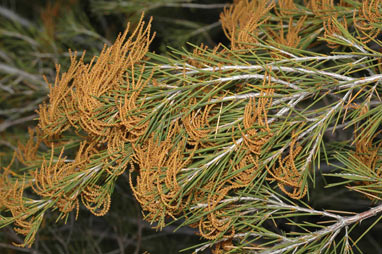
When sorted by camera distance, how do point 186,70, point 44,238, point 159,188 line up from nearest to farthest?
point 159,188, point 186,70, point 44,238

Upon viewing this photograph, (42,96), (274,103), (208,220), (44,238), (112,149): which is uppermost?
(274,103)

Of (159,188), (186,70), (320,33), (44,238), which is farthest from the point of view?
(44,238)

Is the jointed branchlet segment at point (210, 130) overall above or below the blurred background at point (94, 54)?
above

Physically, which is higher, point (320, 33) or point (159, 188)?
point (320, 33)

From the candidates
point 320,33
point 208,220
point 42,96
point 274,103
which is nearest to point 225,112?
point 274,103

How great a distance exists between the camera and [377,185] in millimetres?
750

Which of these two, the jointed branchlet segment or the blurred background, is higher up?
the jointed branchlet segment

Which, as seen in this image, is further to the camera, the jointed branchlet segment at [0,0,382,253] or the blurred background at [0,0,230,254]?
the blurred background at [0,0,230,254]

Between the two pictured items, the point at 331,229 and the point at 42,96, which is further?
the point at 42,96

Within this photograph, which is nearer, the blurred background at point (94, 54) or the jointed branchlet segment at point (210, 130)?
the jointed branchlet segment at point (210, 130)

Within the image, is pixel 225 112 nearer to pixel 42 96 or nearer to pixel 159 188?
pixel 159 188

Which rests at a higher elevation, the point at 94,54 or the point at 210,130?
the point at 210,130

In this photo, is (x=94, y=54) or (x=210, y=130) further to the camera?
(x=94, y=54)

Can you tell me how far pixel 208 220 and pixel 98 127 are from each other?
0.90 feet
